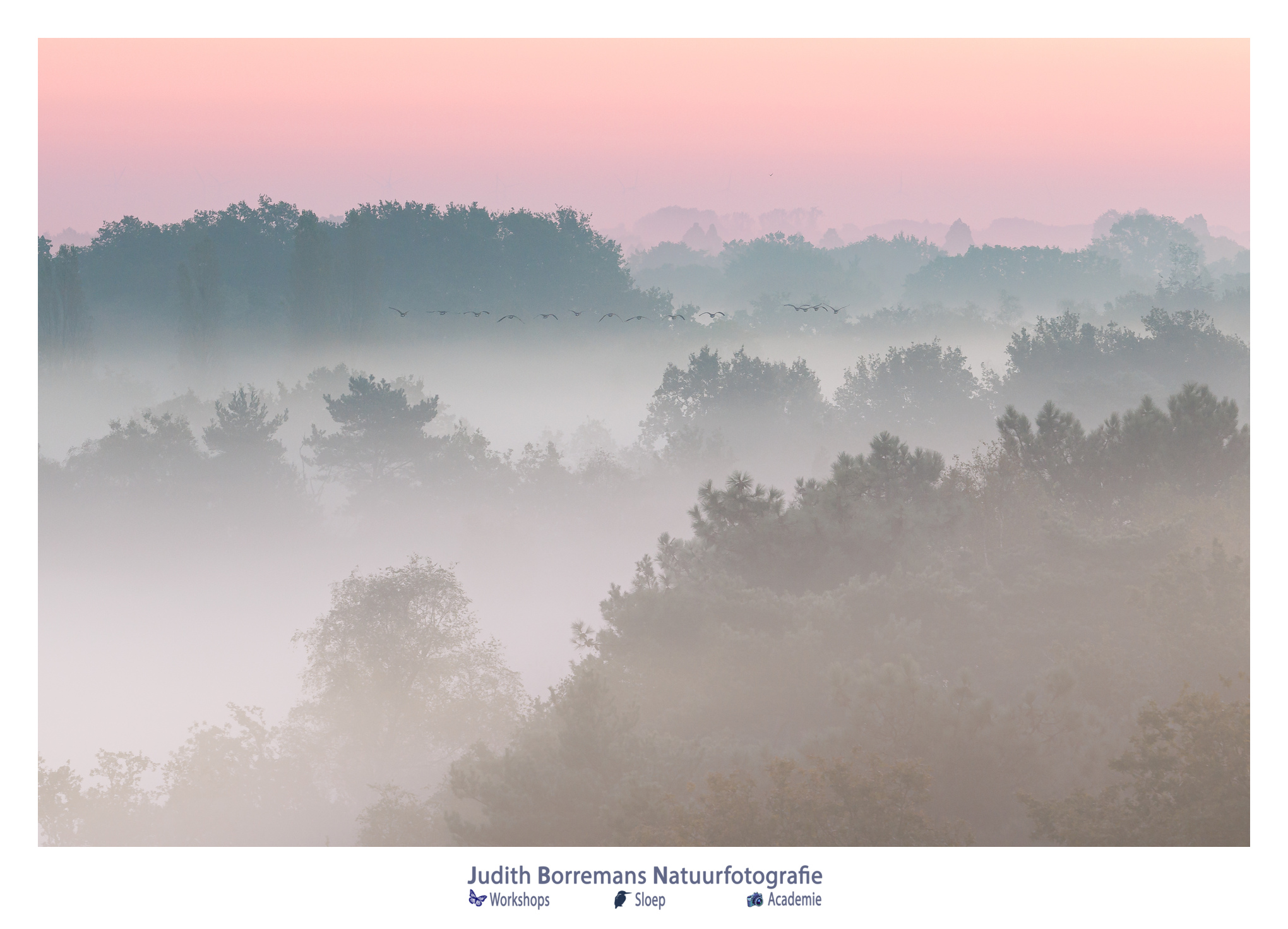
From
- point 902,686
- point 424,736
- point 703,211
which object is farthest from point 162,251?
point 902,686

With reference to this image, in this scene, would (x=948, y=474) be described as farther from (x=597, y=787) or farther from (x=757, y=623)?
(x=597, y=787)

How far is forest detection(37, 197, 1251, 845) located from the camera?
1717 cm

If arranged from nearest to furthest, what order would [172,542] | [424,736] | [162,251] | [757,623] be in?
[757,623] < [424,736] < [172,542] < [162,251]

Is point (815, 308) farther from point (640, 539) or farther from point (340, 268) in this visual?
point (340, 268)

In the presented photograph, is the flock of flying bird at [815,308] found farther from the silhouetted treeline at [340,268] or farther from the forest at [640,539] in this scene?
the silhouetted treeline at [340,268]

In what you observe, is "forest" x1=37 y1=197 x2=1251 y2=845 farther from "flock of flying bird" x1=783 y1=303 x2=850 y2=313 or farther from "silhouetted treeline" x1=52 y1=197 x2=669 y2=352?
"flock of flying bird" x1=783 y1=303 x2=850 y2=313

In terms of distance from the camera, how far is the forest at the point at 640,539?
17.2 meters

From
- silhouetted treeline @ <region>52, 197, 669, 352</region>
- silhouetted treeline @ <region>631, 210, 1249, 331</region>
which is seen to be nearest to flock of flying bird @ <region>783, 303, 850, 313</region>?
silhouetted treeline @ <region>631, 210, 1249, 331</region>

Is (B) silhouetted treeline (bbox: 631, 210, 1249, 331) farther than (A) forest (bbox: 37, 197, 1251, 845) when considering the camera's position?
Yes

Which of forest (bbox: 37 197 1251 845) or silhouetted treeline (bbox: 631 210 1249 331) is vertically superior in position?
silhouetted treeline (bbox: 631 210 1249 331)

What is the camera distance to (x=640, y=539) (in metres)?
75.8

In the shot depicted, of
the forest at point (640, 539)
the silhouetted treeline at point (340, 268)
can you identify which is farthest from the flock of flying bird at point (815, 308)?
the silhouetted treeline at point (340, 268)
